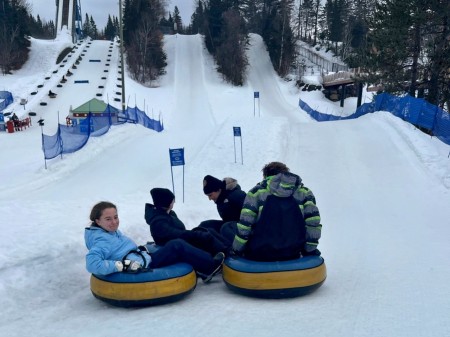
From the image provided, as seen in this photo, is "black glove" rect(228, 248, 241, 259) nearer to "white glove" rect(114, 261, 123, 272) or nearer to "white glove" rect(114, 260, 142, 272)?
"white glove" rect(114, 260, 142, 272)

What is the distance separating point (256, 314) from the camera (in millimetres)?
3871

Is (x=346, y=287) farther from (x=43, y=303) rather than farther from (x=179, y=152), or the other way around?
(x=179, y=152)

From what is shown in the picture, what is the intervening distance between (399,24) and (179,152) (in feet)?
48.0

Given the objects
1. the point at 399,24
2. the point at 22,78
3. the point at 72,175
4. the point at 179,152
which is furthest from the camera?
the point at 22,78

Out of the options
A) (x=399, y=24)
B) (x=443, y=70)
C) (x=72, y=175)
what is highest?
(x=399, y=24)

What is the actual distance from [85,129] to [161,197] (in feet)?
46.2

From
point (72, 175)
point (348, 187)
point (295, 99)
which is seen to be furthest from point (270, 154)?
point (295, 99)

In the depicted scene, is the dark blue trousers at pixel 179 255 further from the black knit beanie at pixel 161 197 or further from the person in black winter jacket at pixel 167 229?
the black knit beanie at pixel 161 197

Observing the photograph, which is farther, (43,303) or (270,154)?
(270,154)

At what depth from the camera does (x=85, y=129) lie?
1778 centimetres

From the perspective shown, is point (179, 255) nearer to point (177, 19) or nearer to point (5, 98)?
point (5, 98)

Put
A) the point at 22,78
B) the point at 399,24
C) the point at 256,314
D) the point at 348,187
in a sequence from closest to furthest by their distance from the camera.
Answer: the point at 256,314
the point at 348,187
the point at 399,24
the point at 22,78

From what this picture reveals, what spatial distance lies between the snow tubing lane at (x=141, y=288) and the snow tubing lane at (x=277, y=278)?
2.01 ft

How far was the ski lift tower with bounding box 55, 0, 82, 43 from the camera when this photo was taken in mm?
56688
